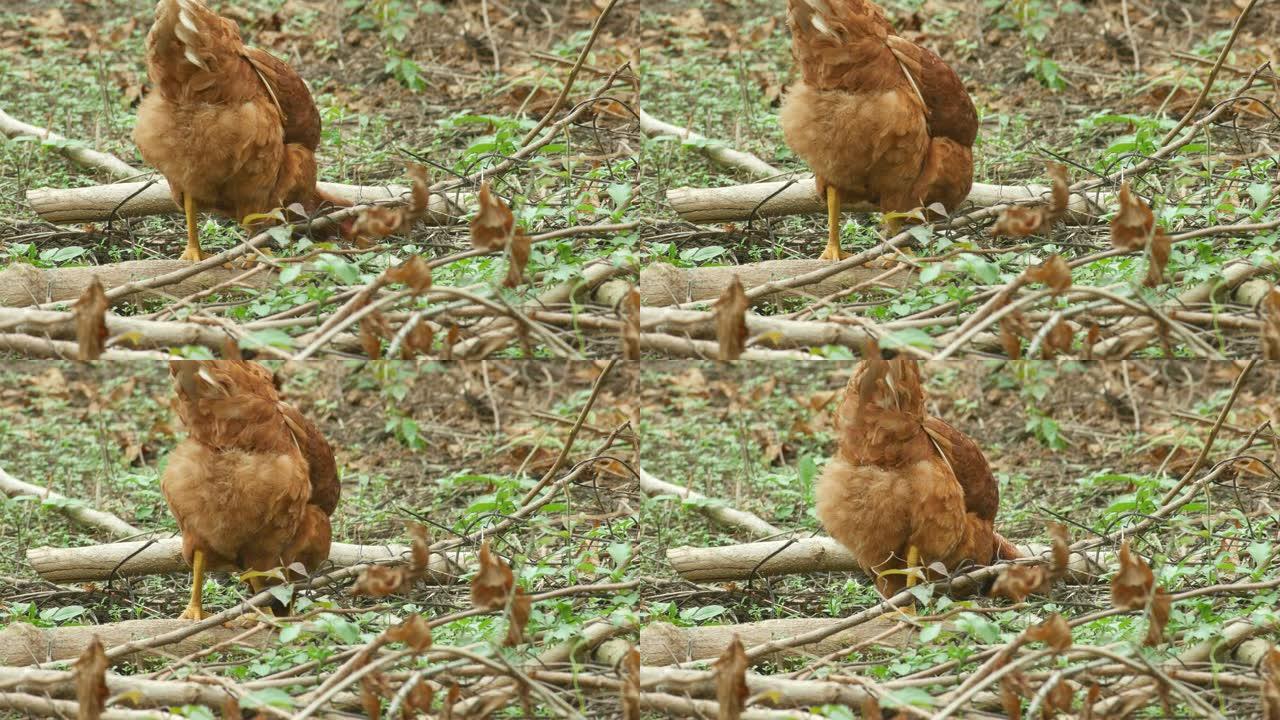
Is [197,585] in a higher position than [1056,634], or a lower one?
lower

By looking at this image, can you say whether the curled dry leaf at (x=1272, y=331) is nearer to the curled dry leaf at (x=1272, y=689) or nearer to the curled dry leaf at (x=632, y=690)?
the curled dry leaf at (x=1272, y=689)

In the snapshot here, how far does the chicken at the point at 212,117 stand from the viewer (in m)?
3.61

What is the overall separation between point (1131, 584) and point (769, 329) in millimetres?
1014

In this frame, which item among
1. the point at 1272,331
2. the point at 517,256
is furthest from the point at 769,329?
the point at 1272,331

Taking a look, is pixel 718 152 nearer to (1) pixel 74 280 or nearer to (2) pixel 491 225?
(2) pixel 491 225

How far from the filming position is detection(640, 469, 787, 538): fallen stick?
4.62 meters

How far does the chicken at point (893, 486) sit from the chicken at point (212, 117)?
1777 millimetres

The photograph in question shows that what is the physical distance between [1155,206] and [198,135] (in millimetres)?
2954

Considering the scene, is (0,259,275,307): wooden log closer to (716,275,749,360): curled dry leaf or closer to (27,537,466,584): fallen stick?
(27,537,466,584): fallen stick

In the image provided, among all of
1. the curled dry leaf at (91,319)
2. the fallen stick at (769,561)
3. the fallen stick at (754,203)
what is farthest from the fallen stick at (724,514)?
the curled dry leaf at (91,319)

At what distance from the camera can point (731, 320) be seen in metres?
2.68

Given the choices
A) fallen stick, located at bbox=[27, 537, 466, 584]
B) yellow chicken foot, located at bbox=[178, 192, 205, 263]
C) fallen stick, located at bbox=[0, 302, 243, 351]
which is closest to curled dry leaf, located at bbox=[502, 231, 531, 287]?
fallen stick, located at bbox=[0, 302, 243, 351]

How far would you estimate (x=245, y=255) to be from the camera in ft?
12.1

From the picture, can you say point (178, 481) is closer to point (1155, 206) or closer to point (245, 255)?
point (245, 255)
